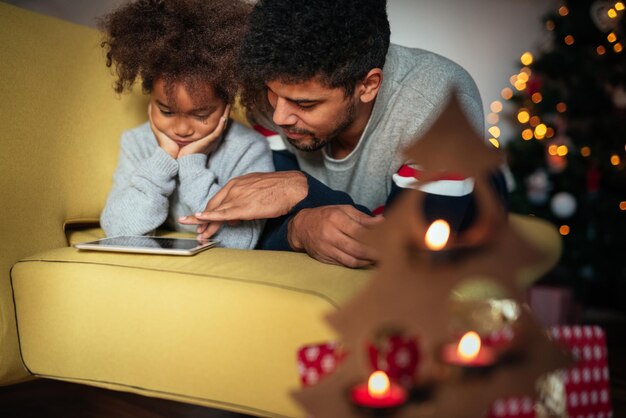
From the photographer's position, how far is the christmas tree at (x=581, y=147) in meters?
2.55

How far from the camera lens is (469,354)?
692 millimetres

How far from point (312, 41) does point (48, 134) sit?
0.66 m

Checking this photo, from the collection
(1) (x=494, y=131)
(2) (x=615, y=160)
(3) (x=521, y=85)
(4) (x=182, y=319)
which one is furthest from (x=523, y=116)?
(4) (x=182, y=319)

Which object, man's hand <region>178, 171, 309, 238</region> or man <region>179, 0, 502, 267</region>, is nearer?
man <region>179, 0, 502, 267</region>

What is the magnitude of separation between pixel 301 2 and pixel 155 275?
585 millimetres

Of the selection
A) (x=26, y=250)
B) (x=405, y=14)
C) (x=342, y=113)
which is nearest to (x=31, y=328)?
(x=26, y=250)

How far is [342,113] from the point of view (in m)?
1.30

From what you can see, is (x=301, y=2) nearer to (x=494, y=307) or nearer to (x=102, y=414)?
(x=494, y=307)

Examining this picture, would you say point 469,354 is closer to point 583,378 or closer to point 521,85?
point 583,378

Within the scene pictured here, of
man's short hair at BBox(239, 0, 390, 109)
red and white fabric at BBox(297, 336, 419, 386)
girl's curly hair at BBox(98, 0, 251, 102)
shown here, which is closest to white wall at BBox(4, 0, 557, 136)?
Answer: girl's curly hair at BBox(98, 0, 251, 102)

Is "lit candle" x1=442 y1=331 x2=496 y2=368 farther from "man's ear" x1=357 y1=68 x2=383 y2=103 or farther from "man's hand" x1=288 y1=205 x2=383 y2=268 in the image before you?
"man's ear" x1=357 y1=68 x2=383 y2=103

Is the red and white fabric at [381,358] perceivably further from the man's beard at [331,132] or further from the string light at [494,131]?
the string light at [494,131]

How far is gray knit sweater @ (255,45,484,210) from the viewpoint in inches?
53.1

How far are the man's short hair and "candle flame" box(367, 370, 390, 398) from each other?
2.26 ft
